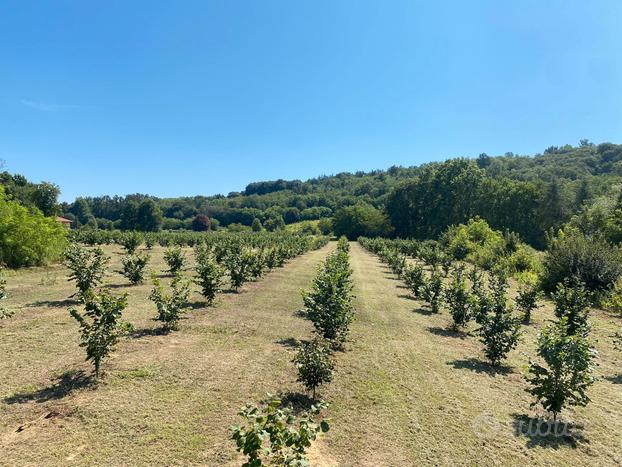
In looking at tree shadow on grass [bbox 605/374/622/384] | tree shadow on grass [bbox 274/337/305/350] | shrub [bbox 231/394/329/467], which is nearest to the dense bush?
tree shadow on grass [bbox 274/337/305/350]

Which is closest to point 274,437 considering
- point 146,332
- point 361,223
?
point 146,332

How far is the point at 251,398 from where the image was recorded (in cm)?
775

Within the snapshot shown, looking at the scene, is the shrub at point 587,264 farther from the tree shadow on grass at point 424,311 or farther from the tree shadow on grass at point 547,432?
the tree shadow on grass at point 547,432

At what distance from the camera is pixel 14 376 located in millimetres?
8086

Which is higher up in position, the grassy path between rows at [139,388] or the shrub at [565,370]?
the shrub at [565,370]

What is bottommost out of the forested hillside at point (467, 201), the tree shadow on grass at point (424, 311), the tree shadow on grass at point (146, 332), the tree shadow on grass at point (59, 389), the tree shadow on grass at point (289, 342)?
the tree shadow on grass at point (424, 311)

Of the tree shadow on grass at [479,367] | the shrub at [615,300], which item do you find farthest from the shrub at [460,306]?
the shrub at [615,300]

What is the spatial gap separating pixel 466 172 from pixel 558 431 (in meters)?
85.0

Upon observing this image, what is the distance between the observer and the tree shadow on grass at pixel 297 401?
7543 millimetres

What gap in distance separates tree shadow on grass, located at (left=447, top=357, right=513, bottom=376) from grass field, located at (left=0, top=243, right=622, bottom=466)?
3.5 inches

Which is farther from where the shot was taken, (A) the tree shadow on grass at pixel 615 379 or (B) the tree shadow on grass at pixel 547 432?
(A) the tree shadow on grass at pixel 615 379

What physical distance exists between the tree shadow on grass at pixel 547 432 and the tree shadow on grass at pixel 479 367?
8.90 ft

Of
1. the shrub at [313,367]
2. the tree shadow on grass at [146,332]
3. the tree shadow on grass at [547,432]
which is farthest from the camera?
the tree shadow on grass at [146,332]

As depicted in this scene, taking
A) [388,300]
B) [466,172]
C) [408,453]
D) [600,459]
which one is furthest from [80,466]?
[466,172]
